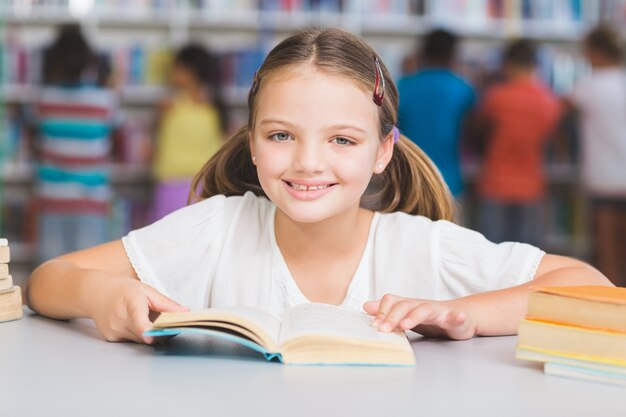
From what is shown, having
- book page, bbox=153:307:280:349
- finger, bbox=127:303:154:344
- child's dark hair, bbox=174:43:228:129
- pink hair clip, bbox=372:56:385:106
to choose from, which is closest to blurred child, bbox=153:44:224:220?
child's dark hair, bbox=174:43:228:129

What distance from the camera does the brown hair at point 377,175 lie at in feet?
4.89

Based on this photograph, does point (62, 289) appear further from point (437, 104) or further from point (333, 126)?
point (437, 104)

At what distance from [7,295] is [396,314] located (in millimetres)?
526

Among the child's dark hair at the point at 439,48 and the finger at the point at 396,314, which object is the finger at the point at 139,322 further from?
the child's dark hair at the point at 439,48

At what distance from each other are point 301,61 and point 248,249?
33cm

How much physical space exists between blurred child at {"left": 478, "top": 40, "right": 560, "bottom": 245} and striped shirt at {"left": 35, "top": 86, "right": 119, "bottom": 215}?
1.68m

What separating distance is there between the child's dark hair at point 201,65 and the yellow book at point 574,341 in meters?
3.41

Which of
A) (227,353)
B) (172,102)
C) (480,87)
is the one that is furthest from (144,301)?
(480,87)

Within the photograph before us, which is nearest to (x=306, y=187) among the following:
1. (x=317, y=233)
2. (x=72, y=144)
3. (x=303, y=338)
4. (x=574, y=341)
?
(x=317, y=233)

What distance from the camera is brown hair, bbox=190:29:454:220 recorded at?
1489mm

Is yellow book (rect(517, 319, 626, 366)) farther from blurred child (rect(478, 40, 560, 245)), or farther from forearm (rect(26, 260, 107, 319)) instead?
blurred child (rect(478, 40, 560, 245))

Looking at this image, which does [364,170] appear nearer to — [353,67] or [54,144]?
[353,67]

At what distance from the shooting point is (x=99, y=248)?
147cm

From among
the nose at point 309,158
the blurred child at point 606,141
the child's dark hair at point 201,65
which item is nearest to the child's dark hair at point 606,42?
the blurred child at point 606,141
